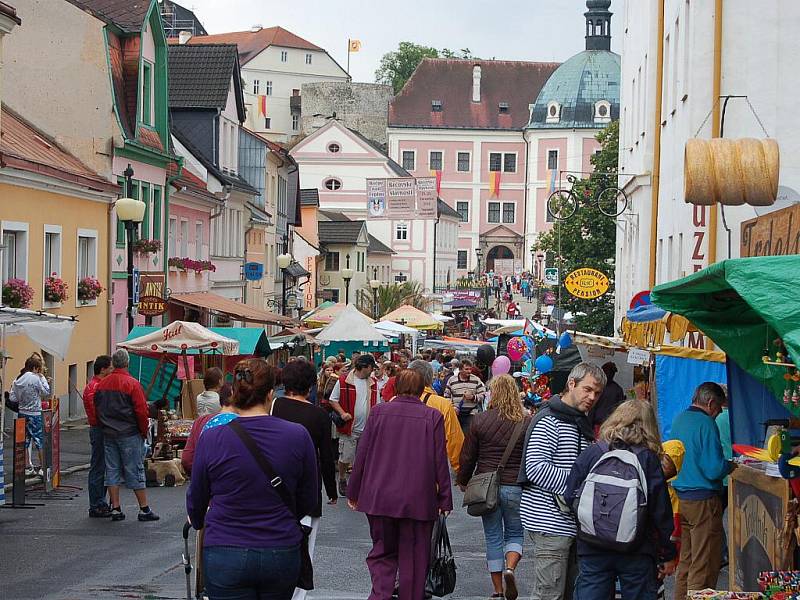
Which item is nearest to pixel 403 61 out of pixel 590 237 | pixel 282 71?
pixel 282 71

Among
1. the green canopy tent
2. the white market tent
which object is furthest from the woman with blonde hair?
the white market tent

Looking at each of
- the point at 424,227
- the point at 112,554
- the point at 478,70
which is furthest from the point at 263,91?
the point at 112,554

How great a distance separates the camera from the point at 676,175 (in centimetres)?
2153

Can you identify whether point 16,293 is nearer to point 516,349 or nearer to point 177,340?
point 177,340

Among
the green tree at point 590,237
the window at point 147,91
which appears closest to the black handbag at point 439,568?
the window at point 147,91

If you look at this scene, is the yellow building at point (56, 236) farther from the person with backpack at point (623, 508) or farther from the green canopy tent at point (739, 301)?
the person with backpack at point (623, 508)

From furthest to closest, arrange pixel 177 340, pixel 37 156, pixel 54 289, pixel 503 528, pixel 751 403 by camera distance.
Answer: pixel 37 156
pixel 54 289
pixel 177 340
pixel 503 528
pixel 751 403

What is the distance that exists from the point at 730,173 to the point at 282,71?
118 m

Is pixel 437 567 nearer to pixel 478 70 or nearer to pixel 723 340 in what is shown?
pixel 723 340

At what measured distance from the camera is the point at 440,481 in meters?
9.07

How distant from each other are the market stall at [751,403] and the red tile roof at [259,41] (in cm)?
11762

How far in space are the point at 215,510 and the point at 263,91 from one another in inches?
4829

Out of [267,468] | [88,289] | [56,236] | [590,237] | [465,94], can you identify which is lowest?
[267,468]

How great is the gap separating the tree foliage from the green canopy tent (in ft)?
401
